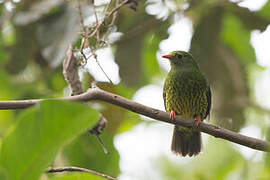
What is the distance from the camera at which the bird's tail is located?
3.82m

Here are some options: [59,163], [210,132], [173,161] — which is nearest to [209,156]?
[173,161]

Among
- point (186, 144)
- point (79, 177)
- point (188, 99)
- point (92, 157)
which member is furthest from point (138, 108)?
point (186, 144)

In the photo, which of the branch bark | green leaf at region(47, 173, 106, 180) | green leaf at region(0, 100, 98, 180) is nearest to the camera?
green leaf at region(0, 100, 98, 180)

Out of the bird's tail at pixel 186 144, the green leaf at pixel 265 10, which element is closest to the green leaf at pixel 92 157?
the bird's tail at pixel 186 144

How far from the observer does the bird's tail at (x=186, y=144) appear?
3824mm

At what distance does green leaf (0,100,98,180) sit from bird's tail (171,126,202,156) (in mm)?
2475

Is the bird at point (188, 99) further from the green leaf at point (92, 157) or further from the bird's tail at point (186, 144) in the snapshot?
the green leaf at point (92, 157)

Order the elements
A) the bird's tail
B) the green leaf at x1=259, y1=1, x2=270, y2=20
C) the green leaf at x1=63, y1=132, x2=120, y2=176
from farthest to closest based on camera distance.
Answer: the green leaf at x1=259, y1=1, x2=270, y2=20 < the bird's tail < the green leaf at x1=63, y1=132, x2=120, y2=176

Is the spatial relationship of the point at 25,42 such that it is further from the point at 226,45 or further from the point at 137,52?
the point at 226,45

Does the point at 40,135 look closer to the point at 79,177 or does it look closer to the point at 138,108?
the point at 79,177

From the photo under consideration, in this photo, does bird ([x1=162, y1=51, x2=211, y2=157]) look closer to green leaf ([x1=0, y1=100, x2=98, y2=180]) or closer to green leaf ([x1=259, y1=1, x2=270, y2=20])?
green leaf ([x1=259, y1=1, x2=270, y2=20])

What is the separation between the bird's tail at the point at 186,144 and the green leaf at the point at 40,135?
2.47 meters

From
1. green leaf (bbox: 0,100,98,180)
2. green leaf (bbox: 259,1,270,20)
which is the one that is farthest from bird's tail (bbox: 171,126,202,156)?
green leaf (bbox: 0,100,98,180)

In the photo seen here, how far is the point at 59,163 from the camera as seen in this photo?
10.4ft
